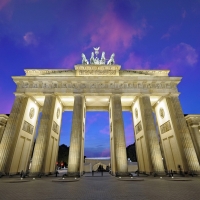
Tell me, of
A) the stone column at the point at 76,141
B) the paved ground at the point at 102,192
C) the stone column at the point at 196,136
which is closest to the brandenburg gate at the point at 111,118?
the stone column at the point at 76,141

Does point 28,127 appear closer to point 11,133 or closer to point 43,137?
point 11,133

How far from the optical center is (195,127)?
1035 inches

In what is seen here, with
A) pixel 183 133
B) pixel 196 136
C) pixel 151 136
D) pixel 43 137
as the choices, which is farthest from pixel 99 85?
pixel 196 136

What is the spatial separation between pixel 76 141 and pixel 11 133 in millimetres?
9967

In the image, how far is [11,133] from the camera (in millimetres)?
20906

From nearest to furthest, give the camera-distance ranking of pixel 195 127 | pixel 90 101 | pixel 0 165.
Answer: pixel 0 165, pixel 195 127, pixel 90 101

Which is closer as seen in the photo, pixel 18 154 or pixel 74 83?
pixel 18 154

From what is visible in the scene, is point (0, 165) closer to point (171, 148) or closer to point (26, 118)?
point (26, 118)

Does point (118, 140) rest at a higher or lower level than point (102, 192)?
higher

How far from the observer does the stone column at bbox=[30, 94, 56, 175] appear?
63.3 ft

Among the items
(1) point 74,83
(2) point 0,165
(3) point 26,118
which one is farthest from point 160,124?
(2) point 0,165

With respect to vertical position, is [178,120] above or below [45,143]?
above

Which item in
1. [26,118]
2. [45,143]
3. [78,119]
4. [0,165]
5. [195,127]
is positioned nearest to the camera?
[0,165]

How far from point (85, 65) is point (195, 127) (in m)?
24.5
